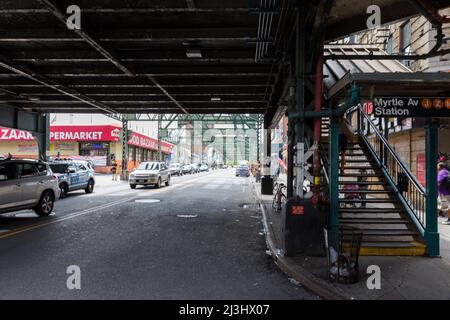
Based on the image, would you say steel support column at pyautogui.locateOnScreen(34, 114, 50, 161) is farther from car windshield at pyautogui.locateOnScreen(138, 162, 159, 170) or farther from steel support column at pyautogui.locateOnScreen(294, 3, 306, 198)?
steel support column at pyautogui.locateOnScreen(294, 3, 306, 198)

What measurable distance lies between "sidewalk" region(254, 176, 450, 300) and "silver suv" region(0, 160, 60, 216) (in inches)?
304

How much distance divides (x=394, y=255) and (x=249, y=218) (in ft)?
18.4

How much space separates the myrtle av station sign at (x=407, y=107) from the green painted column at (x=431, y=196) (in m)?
0.57

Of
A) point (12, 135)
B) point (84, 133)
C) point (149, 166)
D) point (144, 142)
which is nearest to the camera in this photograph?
point (149, 166)

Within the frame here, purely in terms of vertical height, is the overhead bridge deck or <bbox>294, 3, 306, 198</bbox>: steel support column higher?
the overhead bridge deck

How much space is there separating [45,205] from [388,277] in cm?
1068

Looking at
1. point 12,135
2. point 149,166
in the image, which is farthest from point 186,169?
point 149,166

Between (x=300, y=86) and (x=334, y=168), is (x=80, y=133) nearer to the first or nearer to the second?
(x=300, y=86)

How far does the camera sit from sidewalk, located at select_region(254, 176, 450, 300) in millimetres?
4645

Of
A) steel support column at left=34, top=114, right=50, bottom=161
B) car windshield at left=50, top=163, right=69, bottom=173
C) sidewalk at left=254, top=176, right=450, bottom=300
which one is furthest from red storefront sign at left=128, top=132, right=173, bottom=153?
sidewalk at left=254, top=176, right=450, bottom=300

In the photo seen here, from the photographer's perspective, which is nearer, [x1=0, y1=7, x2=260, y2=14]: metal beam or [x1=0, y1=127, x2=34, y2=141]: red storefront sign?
[x1=0, y1=7, x2=260, y2=14]: metal beam

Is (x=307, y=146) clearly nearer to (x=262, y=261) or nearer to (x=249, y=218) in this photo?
(x=262, y=261)

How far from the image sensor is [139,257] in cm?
674
